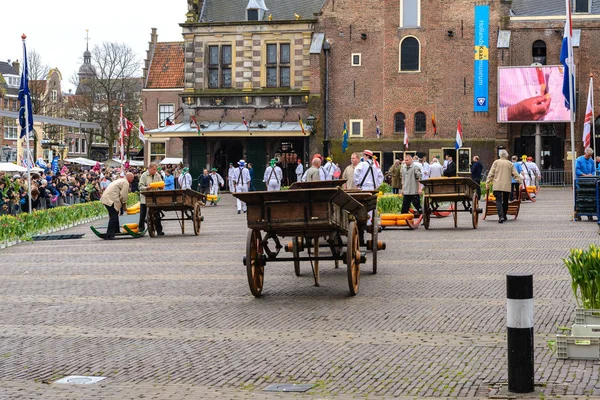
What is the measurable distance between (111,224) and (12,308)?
11.9 m

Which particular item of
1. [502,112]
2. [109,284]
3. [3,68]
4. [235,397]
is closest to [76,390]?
[235,397]

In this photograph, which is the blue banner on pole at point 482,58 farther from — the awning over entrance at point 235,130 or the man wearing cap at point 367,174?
the man wearing cap at point 367,174

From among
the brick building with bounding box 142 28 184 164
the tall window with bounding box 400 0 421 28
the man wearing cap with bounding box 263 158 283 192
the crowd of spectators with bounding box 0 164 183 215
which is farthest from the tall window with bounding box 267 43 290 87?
the man wearing cap with bounding box 263 158 283 192

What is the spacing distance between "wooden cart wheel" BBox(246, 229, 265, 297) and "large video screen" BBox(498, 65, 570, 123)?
42764 mm

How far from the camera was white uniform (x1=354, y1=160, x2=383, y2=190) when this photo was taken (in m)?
21.4

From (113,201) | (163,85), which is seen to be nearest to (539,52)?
(163,85)

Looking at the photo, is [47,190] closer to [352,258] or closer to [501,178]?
[501,178]

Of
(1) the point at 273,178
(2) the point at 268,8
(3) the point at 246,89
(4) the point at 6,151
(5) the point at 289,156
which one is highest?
(2) the point at 268,8

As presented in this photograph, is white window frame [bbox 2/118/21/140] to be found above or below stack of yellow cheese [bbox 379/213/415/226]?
above

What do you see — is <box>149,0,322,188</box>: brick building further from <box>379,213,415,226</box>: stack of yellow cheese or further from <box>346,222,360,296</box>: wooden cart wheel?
<box>346,222,360,296</box>: wooden cart wheel

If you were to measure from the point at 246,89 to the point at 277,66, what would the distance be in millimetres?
2173

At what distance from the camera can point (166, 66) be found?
76.6 m

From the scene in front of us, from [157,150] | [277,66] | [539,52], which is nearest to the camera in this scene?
[539,52]

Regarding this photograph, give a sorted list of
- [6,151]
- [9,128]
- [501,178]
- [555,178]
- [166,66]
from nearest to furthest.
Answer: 1. [501,178]
2. [555,178]
3. [166,66]
4. [6,151]
5. [9,128]
